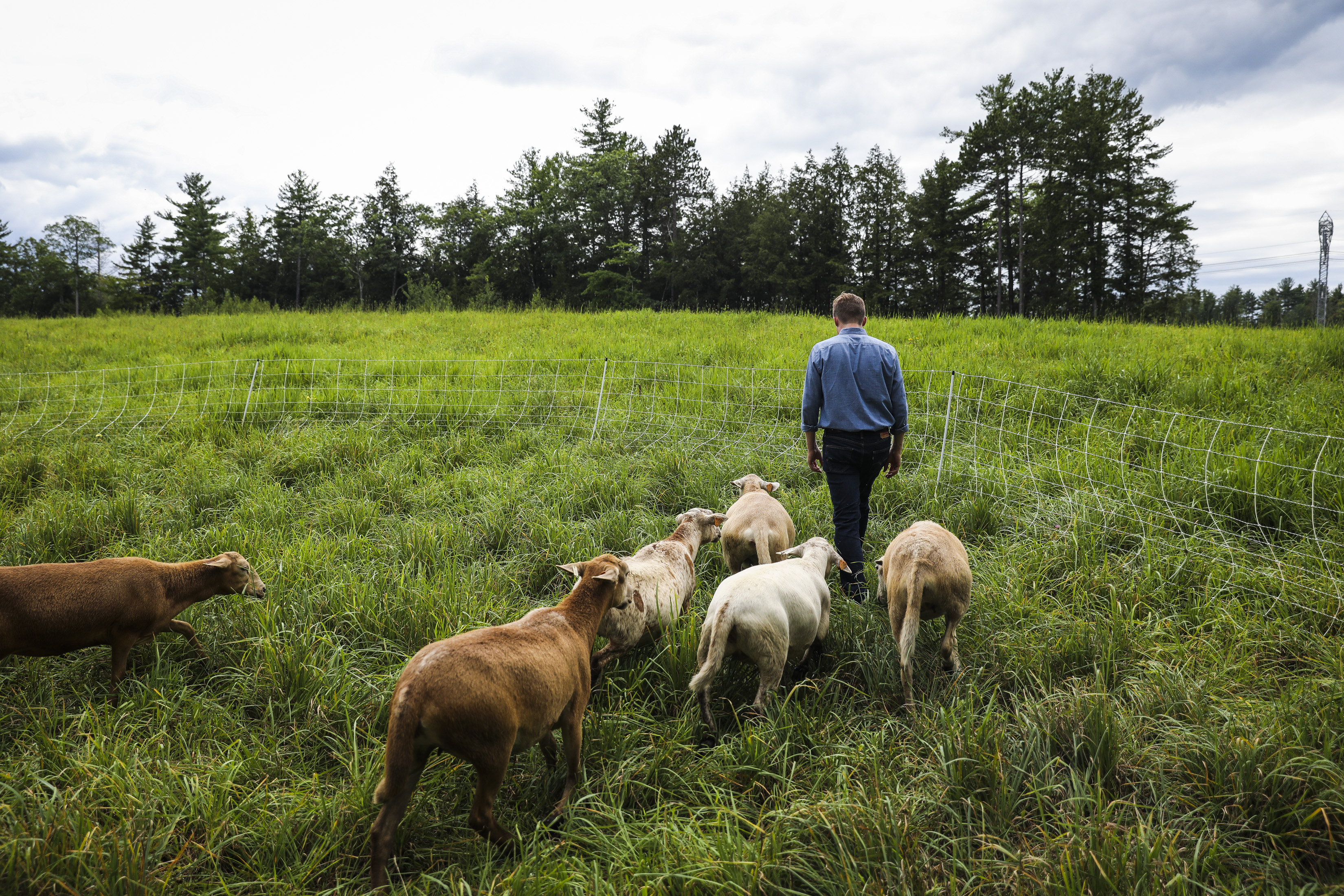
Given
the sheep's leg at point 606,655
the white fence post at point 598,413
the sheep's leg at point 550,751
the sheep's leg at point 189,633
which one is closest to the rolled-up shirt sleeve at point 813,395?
the sheep's leg at point 606,655

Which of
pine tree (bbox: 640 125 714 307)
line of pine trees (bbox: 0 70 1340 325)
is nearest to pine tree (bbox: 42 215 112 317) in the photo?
line of pine trees (bbox: 0 70 1340 325)

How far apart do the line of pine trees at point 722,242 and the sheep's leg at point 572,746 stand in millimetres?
21358

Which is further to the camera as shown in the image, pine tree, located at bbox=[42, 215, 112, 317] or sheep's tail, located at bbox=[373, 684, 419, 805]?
pine tree, located at bbox=[42, 215, 112, 317]

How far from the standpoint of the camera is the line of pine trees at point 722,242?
31.4 m

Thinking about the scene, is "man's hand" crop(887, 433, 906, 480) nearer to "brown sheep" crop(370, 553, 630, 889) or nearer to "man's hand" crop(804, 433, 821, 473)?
"man's hand" crop(804, 433, 821, 473)

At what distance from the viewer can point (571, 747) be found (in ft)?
8.34

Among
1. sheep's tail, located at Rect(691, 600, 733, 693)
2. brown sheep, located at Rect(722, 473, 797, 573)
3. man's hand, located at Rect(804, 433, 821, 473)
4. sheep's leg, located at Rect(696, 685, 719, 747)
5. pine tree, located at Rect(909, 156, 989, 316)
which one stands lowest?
sheep's leg, located at Rect(696, 685, 719, 747)

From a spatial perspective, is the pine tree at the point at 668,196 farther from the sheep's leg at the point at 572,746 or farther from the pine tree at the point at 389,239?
the sheep's leg at the point at 572,746

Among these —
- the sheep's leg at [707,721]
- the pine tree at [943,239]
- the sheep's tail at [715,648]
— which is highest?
the pine tree at [943,239]

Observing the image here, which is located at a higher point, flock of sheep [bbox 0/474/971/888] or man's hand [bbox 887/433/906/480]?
man's hand [bbox 887/433/906/480]

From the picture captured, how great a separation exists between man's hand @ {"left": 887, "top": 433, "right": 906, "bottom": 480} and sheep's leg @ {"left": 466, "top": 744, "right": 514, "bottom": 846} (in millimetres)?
3143

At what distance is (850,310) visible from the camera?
166 inches

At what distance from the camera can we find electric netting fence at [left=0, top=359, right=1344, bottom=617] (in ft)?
14.3

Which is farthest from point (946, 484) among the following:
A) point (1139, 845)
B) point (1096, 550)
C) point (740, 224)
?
point (740, 224)
